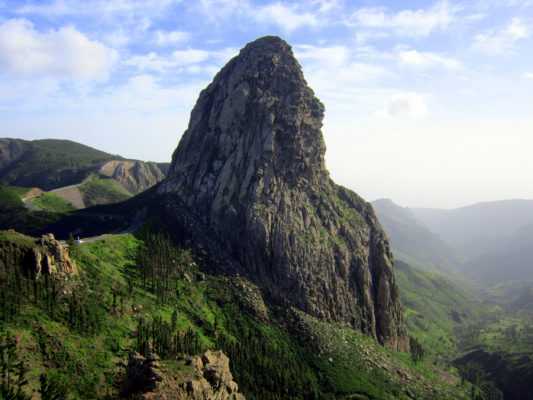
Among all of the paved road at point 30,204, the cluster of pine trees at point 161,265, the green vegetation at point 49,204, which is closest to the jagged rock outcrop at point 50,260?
the cluster of pine trees at point 161,265

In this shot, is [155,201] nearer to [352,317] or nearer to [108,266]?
[108,266]

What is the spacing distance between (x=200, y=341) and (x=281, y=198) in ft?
215

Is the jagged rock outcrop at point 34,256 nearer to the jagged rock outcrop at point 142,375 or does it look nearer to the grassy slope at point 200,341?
the grassy slope at point 200,341

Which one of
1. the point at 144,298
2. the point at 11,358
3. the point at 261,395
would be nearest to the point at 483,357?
the point at 261,395

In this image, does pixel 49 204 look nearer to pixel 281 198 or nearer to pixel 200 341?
pixel 281 198

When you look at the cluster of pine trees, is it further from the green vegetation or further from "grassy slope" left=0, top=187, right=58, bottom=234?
the green vegetation

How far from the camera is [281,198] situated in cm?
13238

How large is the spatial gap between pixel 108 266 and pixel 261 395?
5722 centimetres

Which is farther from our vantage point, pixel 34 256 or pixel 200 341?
pixel 200 341

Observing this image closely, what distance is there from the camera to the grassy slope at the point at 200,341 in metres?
54.5

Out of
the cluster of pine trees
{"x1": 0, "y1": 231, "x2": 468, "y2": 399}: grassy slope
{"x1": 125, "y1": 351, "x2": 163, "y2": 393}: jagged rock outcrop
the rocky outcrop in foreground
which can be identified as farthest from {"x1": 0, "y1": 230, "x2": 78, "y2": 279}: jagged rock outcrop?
{"x1": 125, "y1": 351, "x2": 163, "y2": 393}: jagged rock outcrop

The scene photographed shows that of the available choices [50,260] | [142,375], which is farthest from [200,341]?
[50,260]

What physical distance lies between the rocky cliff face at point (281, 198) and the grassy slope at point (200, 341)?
1379 cm

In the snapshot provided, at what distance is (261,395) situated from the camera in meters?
85.6
